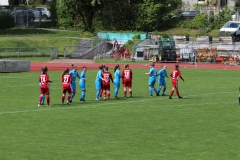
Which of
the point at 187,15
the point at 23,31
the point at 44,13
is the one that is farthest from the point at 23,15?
the point at 187,15

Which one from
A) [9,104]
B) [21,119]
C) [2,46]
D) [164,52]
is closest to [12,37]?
[2,46]

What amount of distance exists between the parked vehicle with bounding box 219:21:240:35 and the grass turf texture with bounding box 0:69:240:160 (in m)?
33.5

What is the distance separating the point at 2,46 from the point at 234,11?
32.9 m

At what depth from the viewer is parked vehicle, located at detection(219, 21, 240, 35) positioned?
7088cm

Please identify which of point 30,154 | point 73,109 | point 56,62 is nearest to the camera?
point 30,154

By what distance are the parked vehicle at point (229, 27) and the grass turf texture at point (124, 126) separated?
1320 inches

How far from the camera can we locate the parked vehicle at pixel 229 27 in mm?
70875

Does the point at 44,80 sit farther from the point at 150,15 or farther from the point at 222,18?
the point at 222,18

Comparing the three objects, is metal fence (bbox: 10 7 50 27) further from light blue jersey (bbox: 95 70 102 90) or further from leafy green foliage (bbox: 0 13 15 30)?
light blue jersey (bbox: 95 70 102 90)

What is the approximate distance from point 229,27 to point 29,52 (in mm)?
23375

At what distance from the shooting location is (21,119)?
26500mm

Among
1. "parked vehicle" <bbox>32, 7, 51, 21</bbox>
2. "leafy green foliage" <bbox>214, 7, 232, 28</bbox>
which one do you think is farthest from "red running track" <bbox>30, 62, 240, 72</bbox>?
"parked vehicle" <bbox>32, 7, 51, 21</bbox>

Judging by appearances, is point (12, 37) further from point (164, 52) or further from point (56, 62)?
point (164, 52)

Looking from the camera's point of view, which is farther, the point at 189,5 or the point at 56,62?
the point at 189,5
